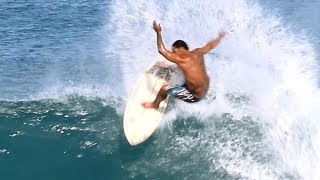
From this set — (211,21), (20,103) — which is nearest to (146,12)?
(211,21)

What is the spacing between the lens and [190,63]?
1122 centimetres

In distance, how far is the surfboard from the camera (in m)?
12.2

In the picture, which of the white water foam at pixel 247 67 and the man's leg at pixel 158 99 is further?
the man's leg at pixel 158 99

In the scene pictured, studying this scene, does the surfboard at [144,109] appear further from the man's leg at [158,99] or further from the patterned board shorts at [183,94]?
the patterned board shorts at [183,94]

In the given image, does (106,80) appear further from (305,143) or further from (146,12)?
(305,143)

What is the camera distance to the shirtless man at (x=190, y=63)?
36.8 feet

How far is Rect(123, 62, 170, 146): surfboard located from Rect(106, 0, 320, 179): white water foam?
0.50 m

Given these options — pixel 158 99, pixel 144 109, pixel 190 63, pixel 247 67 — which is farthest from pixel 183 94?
pixel 247 67

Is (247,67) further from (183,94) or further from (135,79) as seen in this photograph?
(183,94)

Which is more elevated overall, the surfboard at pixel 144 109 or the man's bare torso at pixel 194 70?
the man's bare torso at pixel 194 70

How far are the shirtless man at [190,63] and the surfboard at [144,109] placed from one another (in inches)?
32.6

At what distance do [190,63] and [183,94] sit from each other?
0.85 metres

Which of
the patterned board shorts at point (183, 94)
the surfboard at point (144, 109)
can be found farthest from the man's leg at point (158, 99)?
the patterned board shorts at point (183, 94)

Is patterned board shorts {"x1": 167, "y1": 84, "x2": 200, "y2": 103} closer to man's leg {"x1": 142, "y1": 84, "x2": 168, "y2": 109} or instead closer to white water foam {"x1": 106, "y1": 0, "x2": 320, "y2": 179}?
man's leg {"x1": 142, "y1": 84, "x2": 168, "y2": 109}
